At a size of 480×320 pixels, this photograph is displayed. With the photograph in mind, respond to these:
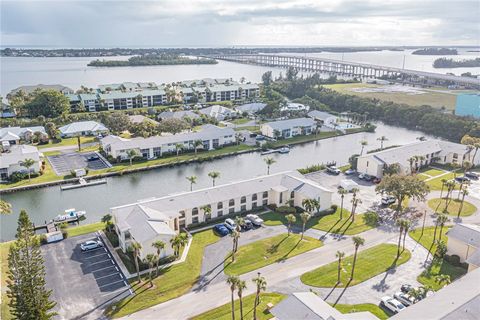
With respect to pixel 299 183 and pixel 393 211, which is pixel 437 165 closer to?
pixel 393 211

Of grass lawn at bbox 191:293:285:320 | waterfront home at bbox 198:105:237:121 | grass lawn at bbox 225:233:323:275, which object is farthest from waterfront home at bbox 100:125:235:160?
grass lawn at bbox 191:293:285:320

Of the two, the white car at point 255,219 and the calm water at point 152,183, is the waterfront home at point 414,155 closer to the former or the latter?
the calm water at point 152,183

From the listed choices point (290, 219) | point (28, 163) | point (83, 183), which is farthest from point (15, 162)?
point (290, 219)

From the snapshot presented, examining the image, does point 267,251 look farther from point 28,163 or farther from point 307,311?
point 28,163

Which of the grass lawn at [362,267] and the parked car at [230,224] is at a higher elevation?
the parked car at [230,224]

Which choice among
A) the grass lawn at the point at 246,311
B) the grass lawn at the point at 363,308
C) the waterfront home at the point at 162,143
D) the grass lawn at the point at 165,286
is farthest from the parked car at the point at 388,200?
the waterfront home at the point at 162,143
